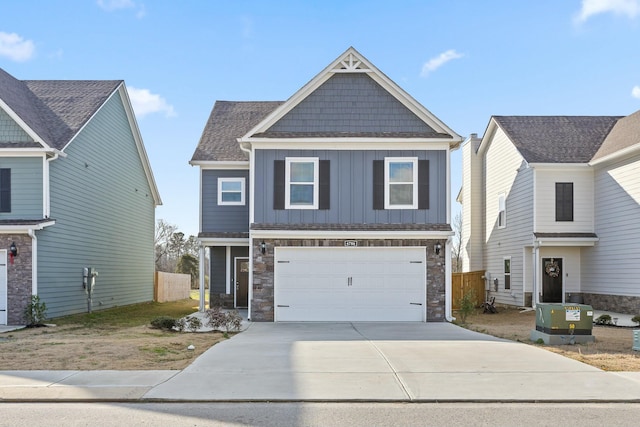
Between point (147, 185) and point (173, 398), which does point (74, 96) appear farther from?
point (173, 398)

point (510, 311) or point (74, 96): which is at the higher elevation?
point (74, 96)

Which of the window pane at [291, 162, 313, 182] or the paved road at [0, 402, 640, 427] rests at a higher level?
the window pane at [291, 162, 313, 182]

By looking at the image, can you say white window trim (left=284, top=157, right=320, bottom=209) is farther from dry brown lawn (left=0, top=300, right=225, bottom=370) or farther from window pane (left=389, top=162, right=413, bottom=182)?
dry brown lawn (left=0, top=300, right=225, bottom=370)

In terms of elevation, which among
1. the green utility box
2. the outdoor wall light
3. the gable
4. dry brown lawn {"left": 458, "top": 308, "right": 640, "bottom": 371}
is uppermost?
the gable

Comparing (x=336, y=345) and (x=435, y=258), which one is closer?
(x=336, y=345)

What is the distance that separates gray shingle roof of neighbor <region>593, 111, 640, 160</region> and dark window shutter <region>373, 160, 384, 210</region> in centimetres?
826

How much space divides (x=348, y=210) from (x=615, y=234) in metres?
9.82

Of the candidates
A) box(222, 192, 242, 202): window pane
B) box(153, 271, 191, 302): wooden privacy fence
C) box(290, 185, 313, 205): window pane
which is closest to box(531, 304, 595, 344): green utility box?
box(290, 185, 313, 205): window pane

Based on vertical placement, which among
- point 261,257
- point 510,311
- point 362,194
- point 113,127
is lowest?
point 510,311

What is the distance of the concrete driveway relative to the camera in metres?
8.21

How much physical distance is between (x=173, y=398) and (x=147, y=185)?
70.3ft

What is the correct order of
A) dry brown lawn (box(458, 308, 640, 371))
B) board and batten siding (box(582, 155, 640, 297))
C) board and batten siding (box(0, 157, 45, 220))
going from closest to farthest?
dry brown lawn (box(458, 308, 640, 371)), board and batten siding (box(0, 157, 45, 220)), board and batten siding (box(582, 155, 640, 297))

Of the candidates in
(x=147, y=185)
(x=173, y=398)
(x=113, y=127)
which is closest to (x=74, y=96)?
(x=113, y=127)

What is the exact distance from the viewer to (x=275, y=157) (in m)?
17.9
